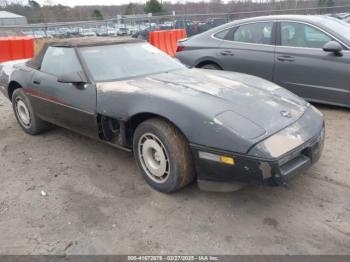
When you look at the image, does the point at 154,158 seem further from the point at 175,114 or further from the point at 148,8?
the point at 148,8

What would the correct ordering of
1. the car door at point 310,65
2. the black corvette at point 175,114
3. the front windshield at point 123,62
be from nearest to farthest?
1. the black corvette at point 175,114
2. the front windshield at point 123,62
3. the car door at point 310,65

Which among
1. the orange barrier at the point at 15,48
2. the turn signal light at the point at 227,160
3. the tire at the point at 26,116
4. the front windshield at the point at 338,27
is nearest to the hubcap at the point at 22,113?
the tire at the point at 26,116

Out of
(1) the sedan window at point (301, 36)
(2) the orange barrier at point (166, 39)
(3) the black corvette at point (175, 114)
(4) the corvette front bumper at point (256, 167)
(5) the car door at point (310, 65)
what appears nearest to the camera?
(4) the corvette front bumper at point (256, 167)

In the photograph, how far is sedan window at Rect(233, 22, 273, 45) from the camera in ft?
19.2

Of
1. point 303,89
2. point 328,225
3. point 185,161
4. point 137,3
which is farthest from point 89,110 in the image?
point 137,3

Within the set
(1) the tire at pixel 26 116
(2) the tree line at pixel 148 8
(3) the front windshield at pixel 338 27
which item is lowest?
(1) the tire at pixel 26 116

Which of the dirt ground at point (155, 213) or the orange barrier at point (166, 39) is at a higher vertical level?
the orange barrier at point (166, 39)

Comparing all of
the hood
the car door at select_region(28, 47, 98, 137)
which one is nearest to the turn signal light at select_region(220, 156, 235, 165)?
the hood

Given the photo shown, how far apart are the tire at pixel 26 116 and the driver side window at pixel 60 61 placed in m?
0.65

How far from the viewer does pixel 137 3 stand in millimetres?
45156

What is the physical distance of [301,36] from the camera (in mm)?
5504

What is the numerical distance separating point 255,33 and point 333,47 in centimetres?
143

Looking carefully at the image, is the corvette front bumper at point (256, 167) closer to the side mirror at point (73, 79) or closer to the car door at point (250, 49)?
the side mirror at point (73, 79)

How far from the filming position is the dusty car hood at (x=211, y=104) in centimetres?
277
